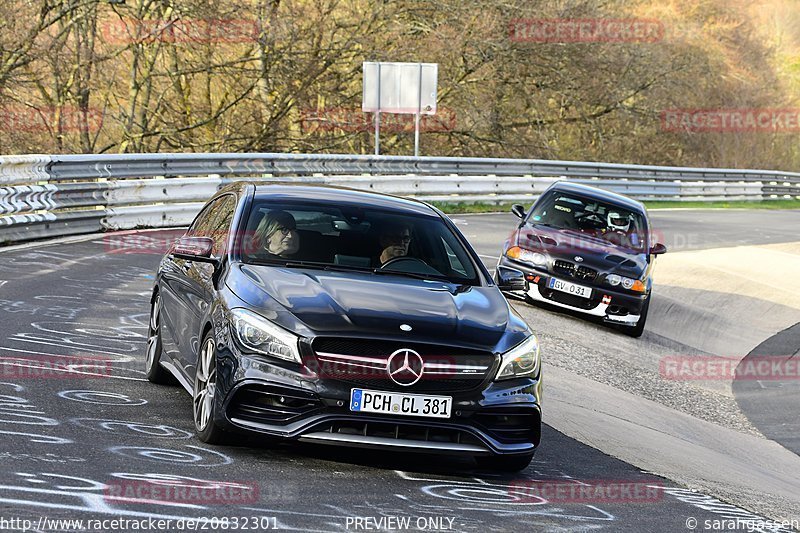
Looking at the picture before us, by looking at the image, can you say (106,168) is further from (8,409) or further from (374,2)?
(374,2)

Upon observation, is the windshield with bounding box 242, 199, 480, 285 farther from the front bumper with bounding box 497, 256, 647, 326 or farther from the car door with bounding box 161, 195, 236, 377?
the front bumper with bounding box 497, 256, 647, 326

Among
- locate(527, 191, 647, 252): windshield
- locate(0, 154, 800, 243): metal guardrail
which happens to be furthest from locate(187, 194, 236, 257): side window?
locate(527, 191, 647, 252): windshield

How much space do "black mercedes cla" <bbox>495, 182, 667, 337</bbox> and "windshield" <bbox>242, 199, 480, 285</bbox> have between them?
280 inches

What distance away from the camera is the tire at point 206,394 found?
668cm

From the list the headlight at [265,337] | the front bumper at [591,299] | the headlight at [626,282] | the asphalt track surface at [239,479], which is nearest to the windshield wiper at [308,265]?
the headlight at [265,337]

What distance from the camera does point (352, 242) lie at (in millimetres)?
7715

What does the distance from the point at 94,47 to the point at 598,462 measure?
23581 millimetres

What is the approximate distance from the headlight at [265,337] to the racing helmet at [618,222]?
1016cm

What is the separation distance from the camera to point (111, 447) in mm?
6555

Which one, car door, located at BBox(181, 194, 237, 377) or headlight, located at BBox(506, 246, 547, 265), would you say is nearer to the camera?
car door, located at BBox(181, 194, 237, 377)

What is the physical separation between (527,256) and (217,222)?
7717 mm

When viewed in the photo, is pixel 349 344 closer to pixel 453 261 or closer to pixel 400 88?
pixel 453 261

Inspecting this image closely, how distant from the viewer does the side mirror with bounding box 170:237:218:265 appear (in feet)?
24.9

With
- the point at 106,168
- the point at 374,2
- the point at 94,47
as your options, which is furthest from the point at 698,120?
the point at 106,168
